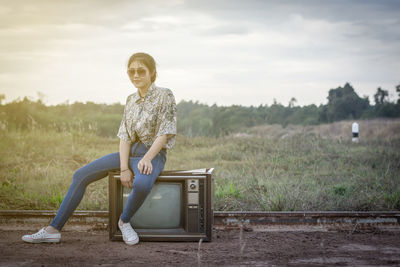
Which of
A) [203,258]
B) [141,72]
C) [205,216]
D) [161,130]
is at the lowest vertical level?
[203,258]

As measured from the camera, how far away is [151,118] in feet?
11.8

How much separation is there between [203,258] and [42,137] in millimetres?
7663

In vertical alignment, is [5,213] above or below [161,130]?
below

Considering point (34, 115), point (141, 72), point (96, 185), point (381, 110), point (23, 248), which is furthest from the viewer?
point (381, 110)

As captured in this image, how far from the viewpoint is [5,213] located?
14.3ft

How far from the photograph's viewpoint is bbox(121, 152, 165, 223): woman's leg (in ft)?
11.2

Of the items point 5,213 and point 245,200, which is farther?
point 245,200

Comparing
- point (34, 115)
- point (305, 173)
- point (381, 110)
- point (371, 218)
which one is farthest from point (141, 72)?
point (381, 110)


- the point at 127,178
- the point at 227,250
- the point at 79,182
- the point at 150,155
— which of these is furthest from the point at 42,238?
the point at 227,250

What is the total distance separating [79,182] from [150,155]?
0.67m

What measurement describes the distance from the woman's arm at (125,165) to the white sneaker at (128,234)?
345 millimetres

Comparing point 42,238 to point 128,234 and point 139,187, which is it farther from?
point 139,187

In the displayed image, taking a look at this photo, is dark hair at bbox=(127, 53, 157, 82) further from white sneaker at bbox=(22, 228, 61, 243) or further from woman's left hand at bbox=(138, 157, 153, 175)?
white sneaker at bbox=(22, 228, 61, 243)

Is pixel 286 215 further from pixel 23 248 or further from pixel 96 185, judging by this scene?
pixel 96 185
